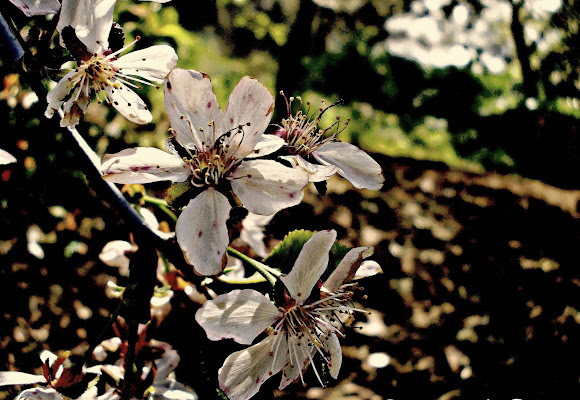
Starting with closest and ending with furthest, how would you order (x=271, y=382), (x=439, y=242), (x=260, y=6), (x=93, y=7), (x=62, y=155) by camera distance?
(x=93, y=7), (x=271, y=382), (x=62, y=155), (x=439, y=242), (x=260, y=6)

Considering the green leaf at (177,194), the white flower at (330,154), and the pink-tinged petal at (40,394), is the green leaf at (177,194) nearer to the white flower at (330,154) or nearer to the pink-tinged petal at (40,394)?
the white flower at (330,154)

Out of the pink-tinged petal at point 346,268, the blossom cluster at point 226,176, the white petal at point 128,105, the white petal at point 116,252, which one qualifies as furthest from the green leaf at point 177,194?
the white petal at point 116,252

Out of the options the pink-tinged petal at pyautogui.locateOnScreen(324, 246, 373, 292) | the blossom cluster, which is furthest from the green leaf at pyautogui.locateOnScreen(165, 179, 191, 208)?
the pink-tinged petal at pyautogui.locateOnScreen(324, 246, 373, 292)

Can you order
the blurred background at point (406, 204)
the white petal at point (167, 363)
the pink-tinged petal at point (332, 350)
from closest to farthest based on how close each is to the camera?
1. the pink-tinged petal at point (332, 350)
2. the white petal at point (167, 363)
3. the blurred background at point (406, 204)

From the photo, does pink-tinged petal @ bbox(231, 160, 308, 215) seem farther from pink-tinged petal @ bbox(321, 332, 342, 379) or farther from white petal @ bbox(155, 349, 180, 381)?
white petal @ bbox(155, 349, 180, 381)

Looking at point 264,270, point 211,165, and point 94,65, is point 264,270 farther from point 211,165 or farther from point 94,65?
point 94,65

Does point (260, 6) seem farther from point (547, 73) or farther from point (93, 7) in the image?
point (93, 7)

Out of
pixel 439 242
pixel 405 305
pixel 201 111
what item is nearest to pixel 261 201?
pixel 201 111

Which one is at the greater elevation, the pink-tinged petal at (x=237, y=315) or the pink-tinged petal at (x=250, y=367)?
the pink-tinged petal at (x=237, y=315)
